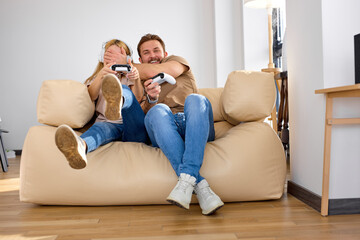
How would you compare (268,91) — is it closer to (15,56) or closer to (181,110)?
(181,110)

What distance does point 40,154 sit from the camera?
188cm

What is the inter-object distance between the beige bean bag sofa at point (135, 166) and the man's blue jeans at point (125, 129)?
75 mm

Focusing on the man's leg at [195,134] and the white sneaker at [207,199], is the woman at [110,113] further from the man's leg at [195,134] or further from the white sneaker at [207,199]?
the white sneaker at [207,199]

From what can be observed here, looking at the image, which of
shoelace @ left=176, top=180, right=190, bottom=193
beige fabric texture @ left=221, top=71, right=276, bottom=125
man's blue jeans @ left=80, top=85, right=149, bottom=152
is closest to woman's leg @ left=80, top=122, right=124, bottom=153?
man's blue jeans @ left=80, top=85, right=149, bottom=152

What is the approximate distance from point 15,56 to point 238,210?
14.0 ft

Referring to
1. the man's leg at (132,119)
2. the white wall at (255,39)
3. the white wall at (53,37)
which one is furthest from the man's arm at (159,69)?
the white wall at (53,37)

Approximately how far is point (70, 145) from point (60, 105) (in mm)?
551

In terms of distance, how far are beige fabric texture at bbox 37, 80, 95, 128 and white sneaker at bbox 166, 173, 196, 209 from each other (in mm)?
724

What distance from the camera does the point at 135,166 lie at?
6.11ft

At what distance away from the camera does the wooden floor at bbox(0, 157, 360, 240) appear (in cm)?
139

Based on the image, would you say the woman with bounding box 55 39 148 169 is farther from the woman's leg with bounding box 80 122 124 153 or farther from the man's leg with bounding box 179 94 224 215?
the man's leg with bounding box 179 94 224 215

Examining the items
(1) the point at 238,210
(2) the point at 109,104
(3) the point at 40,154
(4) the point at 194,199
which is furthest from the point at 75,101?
(1) the point at 238,210

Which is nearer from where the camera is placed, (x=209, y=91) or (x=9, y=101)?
(x=209, y=91)

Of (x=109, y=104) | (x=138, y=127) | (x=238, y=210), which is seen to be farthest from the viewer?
(x=138, y=127)
